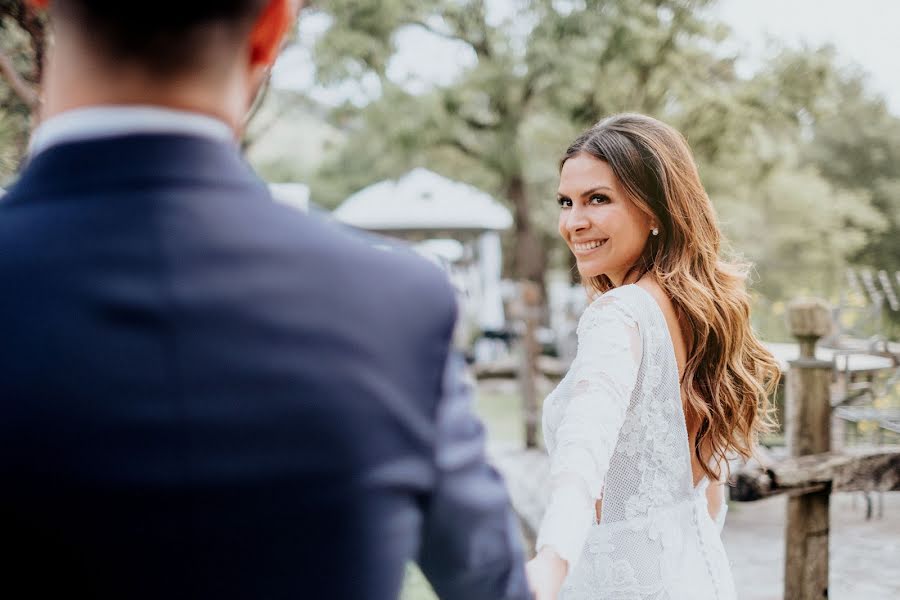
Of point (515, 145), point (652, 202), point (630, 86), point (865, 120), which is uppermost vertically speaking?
point (865, 120)

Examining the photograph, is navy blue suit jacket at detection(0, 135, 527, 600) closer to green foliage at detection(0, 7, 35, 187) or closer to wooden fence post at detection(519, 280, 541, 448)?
green foliage at detection(0, 7, 35, 187)

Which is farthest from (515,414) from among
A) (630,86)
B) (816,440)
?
(816,440)

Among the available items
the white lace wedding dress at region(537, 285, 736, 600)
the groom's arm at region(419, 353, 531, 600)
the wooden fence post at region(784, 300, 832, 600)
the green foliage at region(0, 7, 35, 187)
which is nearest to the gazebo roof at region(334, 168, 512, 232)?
the green foliage at region(0, 7, 35, 187)

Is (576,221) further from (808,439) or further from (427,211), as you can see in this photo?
(427,211)

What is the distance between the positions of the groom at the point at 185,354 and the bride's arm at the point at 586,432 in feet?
2.01

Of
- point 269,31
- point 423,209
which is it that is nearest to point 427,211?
point 423,209

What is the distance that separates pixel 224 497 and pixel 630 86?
18.2m

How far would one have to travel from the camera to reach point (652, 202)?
7.12 feet

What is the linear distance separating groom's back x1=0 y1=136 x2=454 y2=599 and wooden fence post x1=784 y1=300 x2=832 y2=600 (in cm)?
325

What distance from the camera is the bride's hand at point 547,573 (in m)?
1.33

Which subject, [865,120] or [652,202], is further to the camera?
[865,120]

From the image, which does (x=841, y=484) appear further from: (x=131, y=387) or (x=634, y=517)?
(x=131, y=387)

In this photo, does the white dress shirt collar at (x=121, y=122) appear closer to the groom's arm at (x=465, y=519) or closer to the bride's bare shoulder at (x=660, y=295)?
the groom's arm at (x=465, y=519)

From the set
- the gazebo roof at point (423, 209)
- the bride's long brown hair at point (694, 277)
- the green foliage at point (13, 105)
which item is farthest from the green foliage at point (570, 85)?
the bride's long brown hair at point (694, 277)
